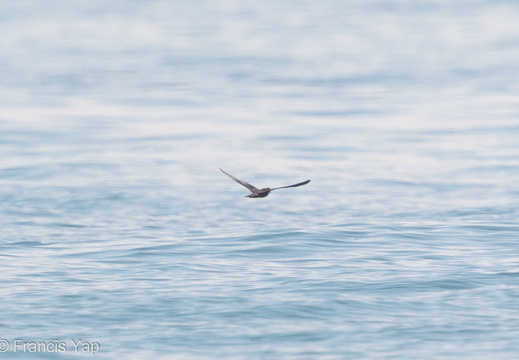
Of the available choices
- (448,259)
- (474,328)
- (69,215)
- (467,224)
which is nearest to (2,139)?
(69,215)

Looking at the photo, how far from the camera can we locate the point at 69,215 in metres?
17.0

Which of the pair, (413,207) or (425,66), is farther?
(425,66)

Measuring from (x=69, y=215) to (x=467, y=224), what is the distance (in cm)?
657

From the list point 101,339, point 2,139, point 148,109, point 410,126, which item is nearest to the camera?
point 101,339

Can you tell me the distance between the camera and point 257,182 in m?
19.2

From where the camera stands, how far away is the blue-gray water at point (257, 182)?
10039 millimetres

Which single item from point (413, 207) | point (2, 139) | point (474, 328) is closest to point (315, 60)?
point (2, 139)

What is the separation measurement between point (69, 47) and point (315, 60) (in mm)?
8483

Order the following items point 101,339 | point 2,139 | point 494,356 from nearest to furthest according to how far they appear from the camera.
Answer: point 494,356 < point 101,339 < point 2,139

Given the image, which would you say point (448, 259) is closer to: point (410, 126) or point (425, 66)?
point (410, 126)

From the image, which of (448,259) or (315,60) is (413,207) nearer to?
(448,259)

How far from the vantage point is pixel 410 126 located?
2433cm

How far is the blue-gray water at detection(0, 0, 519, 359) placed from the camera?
1004 cm

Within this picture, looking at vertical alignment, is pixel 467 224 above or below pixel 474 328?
below
